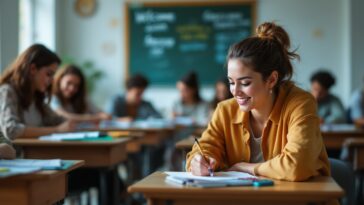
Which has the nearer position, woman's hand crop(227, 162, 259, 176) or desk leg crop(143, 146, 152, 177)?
woman's hand crop(227, 162, 259, 176)

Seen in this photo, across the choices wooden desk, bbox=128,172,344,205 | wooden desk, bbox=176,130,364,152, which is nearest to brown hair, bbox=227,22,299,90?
wooden desk, bbox=128,172,344,205

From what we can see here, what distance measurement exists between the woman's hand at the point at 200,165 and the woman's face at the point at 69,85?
8.63 ft

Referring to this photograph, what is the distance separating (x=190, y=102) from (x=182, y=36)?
137 centimetres

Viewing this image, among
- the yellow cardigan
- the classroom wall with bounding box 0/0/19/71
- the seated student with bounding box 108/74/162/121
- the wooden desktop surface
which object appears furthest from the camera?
the seated student with bounding box 108/74/162/121

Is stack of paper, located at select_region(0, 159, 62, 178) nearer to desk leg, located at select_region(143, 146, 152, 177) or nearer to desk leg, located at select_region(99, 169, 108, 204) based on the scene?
desk leg, located at select_region(99, 169, 108, 204)

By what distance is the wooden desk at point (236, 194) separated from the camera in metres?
1.56

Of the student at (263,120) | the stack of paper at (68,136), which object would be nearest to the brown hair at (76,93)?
the stack of paper at (68,136)

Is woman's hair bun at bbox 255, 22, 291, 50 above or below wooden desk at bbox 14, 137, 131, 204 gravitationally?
above

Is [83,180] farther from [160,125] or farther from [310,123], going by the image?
[310,123]

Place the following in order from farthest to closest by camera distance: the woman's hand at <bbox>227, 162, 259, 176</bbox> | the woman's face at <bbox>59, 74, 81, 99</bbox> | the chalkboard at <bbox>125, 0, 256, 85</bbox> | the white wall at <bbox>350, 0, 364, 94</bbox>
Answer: the chalkboard at <bbox>125, 0, 256, 85</bbox>
the white wall at <bbox>350, 0, 364, 94</bbox>
the woman's face at <bbox>59, 74, 81, 99</bbox>
the woman's hand at <bbox>227, 162, 259, 176</bbox>

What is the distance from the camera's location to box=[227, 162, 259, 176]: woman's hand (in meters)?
1.95

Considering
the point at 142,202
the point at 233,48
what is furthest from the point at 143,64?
the point at 233,48

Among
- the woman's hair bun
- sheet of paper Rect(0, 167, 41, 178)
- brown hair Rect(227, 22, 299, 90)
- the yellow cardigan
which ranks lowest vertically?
sheet of paper Rect(0, 167, 41, 178)

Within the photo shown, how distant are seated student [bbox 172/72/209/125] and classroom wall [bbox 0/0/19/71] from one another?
5.80ft
